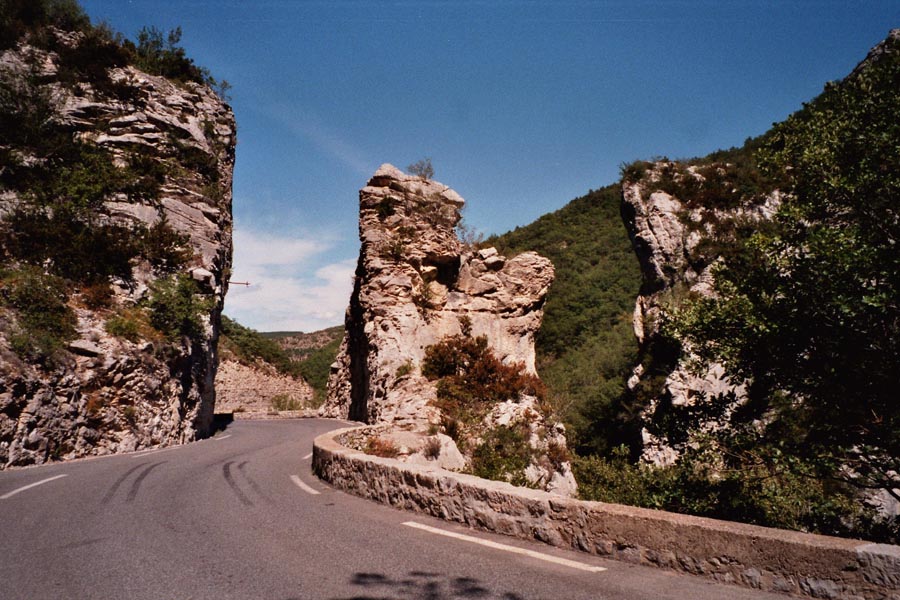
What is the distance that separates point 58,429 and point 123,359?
294 cm

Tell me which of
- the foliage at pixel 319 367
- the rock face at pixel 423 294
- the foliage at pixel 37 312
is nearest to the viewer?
the foliage at pixel 37 312

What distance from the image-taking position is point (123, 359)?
15.5 m

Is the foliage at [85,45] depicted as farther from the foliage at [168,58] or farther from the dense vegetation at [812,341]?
the dense vegetation at [812,341]

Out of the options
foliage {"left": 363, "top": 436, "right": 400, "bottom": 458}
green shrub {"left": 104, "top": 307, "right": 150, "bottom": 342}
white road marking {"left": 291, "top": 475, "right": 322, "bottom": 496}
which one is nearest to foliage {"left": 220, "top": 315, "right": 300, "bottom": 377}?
green shrub {"left": 104, "top": 307, "right": 150, "bottom": 342}

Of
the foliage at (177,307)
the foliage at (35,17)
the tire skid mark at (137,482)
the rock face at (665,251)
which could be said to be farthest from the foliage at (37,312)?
the rock face at (665,251)

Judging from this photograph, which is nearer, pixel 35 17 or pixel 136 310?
pixel 136 310

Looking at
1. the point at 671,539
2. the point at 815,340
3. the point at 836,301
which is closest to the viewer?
the point at 671,539

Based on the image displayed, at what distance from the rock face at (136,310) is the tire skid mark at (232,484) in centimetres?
544

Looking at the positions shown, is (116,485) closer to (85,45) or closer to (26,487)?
(26,487)

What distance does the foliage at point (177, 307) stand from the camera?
58.8 ft

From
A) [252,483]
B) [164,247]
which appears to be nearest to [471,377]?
[252,483]

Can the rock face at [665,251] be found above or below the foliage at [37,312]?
above

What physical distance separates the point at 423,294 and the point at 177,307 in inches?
404

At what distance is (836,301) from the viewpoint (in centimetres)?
548
